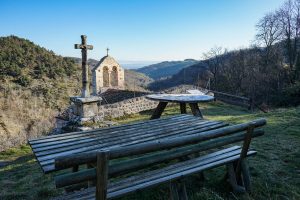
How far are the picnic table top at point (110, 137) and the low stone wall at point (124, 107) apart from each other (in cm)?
634

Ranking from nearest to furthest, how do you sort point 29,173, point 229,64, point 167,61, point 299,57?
point 29,173 < point 299,57 < point 229,64 < point 167,61

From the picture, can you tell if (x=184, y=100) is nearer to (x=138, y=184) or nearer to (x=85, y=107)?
(x=85, y=107)

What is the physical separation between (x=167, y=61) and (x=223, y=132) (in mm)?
92769

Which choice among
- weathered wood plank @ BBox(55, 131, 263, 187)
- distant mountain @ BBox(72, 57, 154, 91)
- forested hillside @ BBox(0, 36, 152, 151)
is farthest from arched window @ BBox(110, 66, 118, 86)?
weathered wood plank @ BBox(55, 131, 263, 187)

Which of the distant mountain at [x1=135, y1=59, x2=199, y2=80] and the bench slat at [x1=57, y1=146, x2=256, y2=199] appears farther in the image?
the distant mountain at [x1=135, y1=59, x2=199, y2=80]

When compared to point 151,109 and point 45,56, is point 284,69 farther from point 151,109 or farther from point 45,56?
point 45,56

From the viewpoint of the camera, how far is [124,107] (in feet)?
35.8

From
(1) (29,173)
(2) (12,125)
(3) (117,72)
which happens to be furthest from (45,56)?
(1) (29,173)

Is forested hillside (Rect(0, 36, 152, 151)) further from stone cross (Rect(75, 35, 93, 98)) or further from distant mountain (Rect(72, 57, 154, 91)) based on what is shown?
stone cross (Rect(75, 35, 93, 98))

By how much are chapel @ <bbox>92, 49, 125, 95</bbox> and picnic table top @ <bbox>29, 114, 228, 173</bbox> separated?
56.9ft

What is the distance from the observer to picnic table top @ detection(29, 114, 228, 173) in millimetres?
2459

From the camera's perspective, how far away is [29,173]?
4.24 m

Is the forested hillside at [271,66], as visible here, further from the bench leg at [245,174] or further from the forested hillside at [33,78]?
the bench leg at [245,174]

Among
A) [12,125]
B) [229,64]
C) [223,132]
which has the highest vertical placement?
[229,64]
